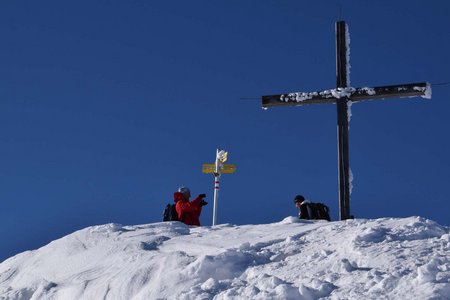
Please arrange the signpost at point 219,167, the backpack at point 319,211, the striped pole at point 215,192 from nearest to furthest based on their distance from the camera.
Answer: the backpack at point 319,211, the striped pole at point 215,192, the signpost at point 219,167

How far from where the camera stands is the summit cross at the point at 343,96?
36.3 ft

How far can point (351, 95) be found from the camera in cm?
1139

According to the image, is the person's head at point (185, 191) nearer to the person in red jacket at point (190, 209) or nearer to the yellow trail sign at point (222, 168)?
the person in red jacket at point (190, 209)

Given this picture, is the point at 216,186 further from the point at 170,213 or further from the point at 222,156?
the point at 170,213

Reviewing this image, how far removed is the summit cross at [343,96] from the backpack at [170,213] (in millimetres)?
2632

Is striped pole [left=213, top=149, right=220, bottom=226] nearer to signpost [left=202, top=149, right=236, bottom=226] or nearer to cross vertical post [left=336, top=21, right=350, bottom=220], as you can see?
signpost [left=202, top=149, right=236, bottom=226]

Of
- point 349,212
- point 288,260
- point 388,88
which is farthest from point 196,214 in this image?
point 288,260

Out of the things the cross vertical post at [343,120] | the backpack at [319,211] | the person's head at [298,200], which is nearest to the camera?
the cross vertical post at [343,120]

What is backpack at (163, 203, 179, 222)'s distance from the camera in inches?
456

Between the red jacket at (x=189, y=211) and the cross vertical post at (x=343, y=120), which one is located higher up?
the cross vertical post at (x=343, y=120)

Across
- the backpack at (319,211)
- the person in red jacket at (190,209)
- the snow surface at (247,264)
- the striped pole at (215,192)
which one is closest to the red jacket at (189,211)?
the person in red jacket at (190,209)

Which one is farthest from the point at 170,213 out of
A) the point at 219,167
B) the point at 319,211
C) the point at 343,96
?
the point at 219,167

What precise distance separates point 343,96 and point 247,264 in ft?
18.3

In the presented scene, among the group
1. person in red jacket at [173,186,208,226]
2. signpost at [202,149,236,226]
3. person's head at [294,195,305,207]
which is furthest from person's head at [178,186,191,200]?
signpost at [202,149,236,226]
